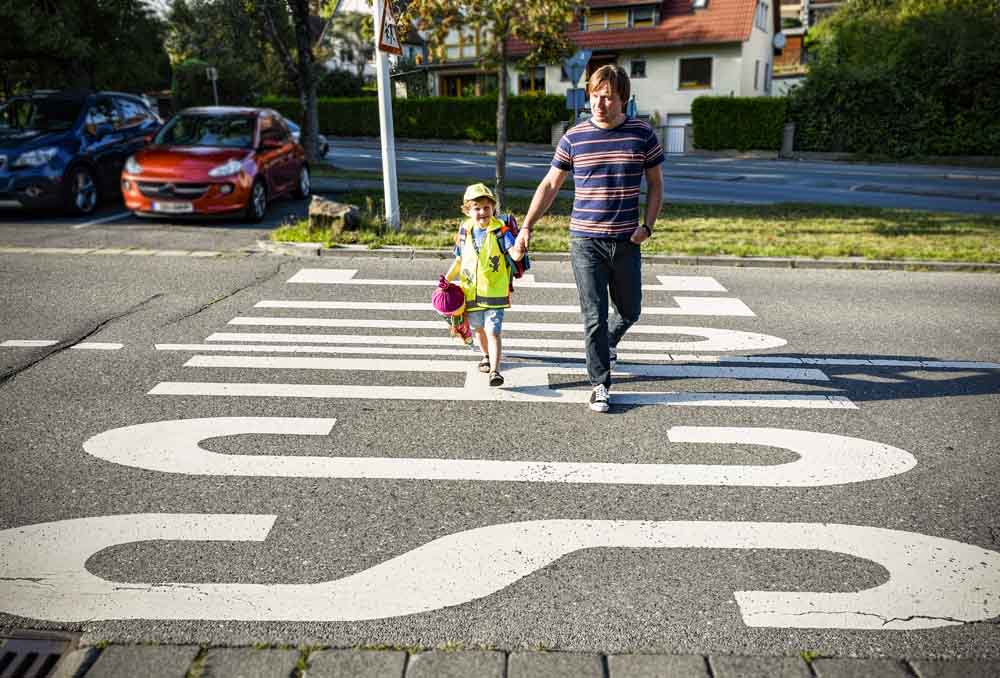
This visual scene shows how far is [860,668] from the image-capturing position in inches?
110

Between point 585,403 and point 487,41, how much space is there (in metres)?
10.2

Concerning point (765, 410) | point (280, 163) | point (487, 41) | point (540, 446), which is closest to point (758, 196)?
point (487, 41)

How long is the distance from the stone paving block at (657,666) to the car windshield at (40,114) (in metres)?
13.4

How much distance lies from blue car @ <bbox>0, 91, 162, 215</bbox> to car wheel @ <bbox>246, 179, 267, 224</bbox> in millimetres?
2801

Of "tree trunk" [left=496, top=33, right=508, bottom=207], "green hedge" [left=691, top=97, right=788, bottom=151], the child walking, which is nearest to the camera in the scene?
the child walking

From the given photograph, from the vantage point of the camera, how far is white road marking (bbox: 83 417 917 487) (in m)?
4.28

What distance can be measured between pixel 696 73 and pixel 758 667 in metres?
41.1

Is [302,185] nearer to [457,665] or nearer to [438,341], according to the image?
[438,341]

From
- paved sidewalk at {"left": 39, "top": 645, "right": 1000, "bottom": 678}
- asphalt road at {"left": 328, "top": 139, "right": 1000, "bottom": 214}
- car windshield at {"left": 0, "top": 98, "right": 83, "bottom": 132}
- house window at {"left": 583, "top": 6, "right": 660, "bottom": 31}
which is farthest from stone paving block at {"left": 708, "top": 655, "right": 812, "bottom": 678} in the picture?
house window at {"left": 583, "top": 6, "right": 660, "bottom": 31}

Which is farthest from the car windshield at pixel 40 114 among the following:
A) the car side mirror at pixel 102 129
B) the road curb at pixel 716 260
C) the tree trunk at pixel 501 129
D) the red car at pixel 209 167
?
the tree trunk at pixel 501 129

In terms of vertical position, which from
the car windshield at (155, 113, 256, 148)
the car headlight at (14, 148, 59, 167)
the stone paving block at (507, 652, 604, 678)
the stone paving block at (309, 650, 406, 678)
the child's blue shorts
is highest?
the car windshield at (155, 113, 256, 148)

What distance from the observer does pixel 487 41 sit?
45.9 feet

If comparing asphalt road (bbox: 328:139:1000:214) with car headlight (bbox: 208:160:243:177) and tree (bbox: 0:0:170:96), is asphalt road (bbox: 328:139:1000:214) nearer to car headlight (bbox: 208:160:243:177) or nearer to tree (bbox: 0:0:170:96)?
tree (bbox: 0:0:170:96)

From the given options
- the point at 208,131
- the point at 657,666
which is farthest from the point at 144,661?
the point at 208,131
